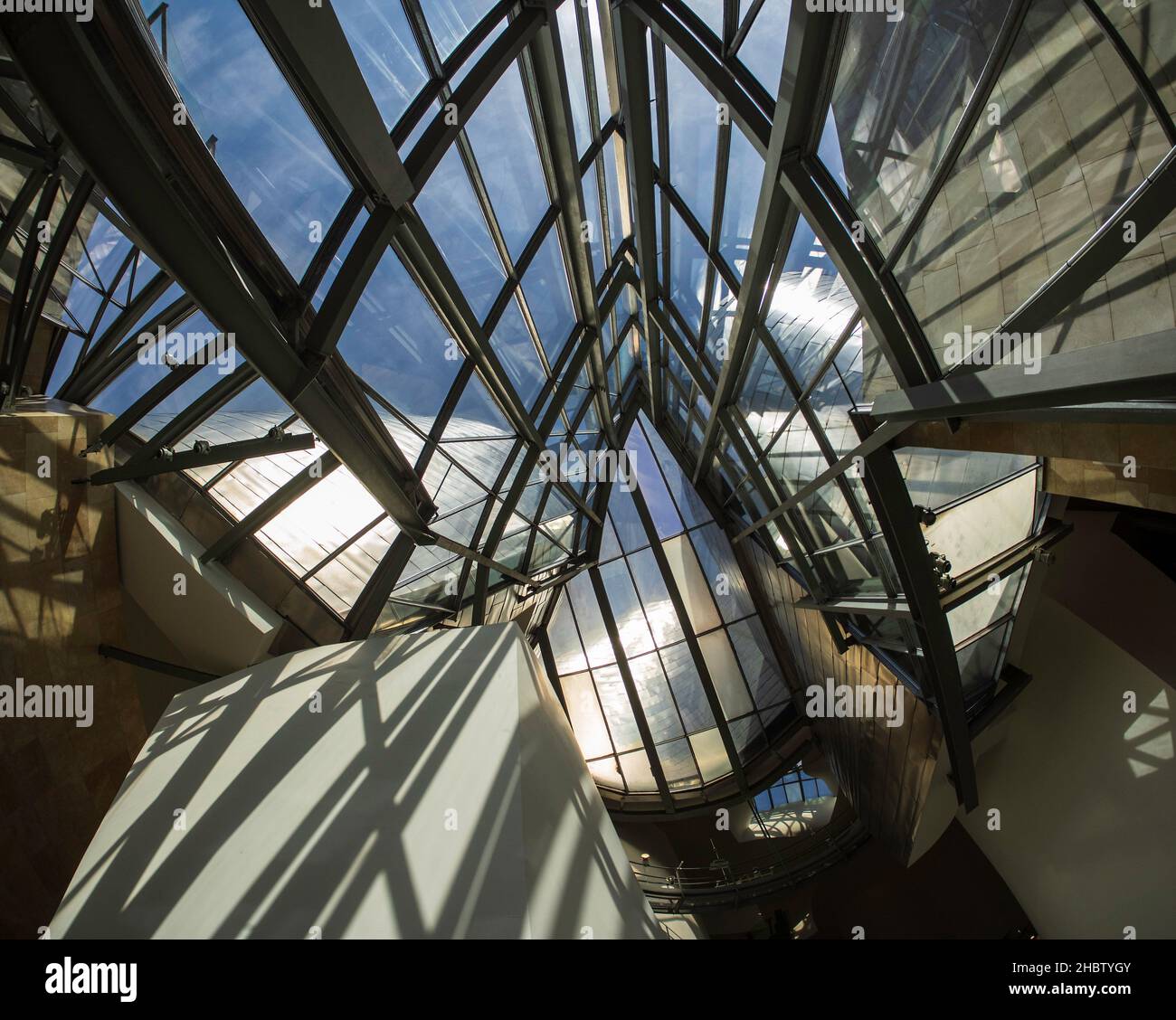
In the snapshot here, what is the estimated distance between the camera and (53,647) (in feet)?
28.5

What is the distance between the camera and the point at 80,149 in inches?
155

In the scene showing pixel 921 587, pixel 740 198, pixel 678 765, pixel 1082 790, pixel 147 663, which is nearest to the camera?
pixel 147 663

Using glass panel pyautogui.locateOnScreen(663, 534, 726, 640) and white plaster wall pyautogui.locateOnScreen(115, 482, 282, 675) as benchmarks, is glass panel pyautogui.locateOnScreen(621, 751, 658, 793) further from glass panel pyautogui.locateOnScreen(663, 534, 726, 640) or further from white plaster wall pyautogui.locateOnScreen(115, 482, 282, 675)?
white plaster wall pyautogui.locateOnScreen(115, 482, 282, 675)

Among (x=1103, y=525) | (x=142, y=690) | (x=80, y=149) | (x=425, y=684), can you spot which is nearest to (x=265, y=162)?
(x=80, y=149)

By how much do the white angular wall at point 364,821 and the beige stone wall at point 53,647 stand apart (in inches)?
136

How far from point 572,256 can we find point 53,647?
12108 mm

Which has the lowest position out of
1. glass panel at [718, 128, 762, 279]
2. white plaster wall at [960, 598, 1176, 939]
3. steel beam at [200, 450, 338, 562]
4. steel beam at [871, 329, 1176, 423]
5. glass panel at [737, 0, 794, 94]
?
white plaster wall at [960, 598, 1176, 939]

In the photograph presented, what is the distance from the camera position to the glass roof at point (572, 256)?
199 inches

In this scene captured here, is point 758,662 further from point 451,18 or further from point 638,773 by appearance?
point 451,18

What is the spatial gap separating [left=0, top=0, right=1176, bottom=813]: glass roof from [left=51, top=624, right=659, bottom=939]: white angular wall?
11.8 feet

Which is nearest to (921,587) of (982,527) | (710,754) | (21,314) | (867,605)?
(982,527)

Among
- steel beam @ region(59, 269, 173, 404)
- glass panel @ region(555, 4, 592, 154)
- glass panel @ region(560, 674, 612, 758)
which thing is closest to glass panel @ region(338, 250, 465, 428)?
glass panel @ region(555, 4, 592, 154)

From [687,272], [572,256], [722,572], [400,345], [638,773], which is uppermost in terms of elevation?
[687,272]

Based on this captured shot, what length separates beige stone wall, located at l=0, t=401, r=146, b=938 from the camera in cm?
806
